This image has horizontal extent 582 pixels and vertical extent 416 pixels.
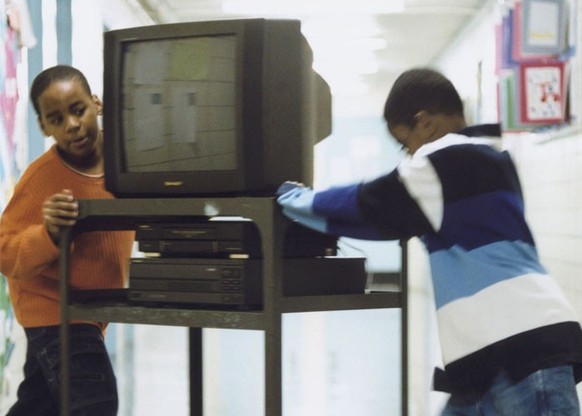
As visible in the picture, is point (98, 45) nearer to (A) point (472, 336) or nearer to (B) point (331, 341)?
(B) point (331, 341)

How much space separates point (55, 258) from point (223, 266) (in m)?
0.44

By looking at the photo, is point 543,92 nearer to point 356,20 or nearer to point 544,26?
point 544,26

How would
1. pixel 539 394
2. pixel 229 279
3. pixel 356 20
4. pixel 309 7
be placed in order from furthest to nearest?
pixel 356 20, pixel 309 7, pixel 229 279, pixel 539 394

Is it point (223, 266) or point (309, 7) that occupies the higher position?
point (309, 7)

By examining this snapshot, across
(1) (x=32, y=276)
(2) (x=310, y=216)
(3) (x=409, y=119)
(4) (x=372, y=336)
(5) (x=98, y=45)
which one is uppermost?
(5) (x=98, y=45)

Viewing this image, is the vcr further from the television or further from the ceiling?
the ceiling

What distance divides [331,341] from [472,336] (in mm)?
3895

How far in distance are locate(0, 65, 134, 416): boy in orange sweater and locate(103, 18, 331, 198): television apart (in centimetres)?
20

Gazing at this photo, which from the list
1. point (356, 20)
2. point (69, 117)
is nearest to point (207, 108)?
point (69, 117)

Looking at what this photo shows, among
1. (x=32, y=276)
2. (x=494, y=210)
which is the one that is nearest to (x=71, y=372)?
(x=32, y=276)

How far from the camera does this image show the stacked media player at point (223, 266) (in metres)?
1.49

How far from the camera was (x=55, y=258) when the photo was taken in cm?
166

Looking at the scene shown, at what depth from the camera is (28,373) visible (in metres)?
1.77

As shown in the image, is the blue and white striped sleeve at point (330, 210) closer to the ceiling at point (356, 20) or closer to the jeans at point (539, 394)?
the jeans at point (539, 394)
